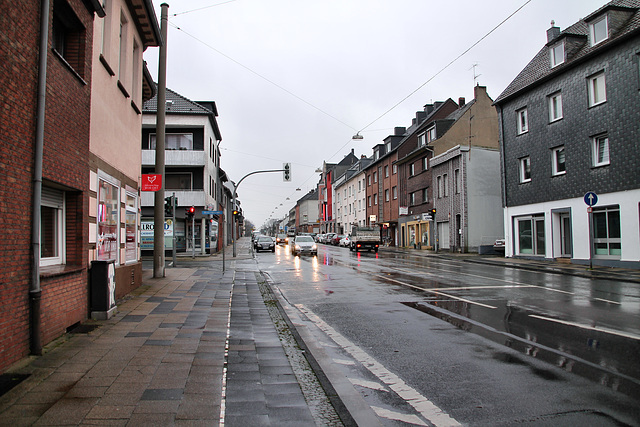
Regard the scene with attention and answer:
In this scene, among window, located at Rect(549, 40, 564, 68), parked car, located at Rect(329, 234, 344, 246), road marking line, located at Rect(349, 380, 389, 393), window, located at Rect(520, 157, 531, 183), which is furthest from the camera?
parked car, located at Rect(329, 234, 344, 246)

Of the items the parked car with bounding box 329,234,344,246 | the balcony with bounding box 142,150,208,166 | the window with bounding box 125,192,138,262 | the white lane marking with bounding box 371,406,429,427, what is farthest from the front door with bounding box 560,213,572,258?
the parked car with bounding box 329,234,344,246

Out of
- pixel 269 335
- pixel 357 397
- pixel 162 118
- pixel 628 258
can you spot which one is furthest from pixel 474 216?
pixel 357 397

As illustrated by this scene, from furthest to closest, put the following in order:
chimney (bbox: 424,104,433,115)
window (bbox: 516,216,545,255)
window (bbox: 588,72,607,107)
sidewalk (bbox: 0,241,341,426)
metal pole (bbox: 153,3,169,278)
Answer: chimney (bbox: 424,104,433,115) → window (bbox: 516,216,545,255) → window (bbox: 588,72,607,107) → metal pole (bbox: 153,3,169,278) → sidewalk (bbox: 0,241,341,426)

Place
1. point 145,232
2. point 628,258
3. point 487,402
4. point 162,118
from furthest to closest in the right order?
point 145,232 < point 628,258 < point 162,118 < point 487,402

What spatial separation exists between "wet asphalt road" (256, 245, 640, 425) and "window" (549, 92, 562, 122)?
13.5 meters

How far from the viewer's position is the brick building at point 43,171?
494cm

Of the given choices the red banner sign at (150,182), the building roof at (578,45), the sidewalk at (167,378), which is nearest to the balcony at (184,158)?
the building roof at (578,45)

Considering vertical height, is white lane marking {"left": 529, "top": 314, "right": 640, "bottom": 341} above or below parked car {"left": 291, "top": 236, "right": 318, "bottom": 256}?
below

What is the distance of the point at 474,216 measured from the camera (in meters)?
32.4

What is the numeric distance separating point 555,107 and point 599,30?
3.99m

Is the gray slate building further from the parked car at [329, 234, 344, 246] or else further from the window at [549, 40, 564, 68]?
the parked car at [329, 234, 344, 246]

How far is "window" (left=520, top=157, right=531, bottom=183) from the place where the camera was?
2534cm

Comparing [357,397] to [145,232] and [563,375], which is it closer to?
[563,375]

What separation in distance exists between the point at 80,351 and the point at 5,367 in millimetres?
956
